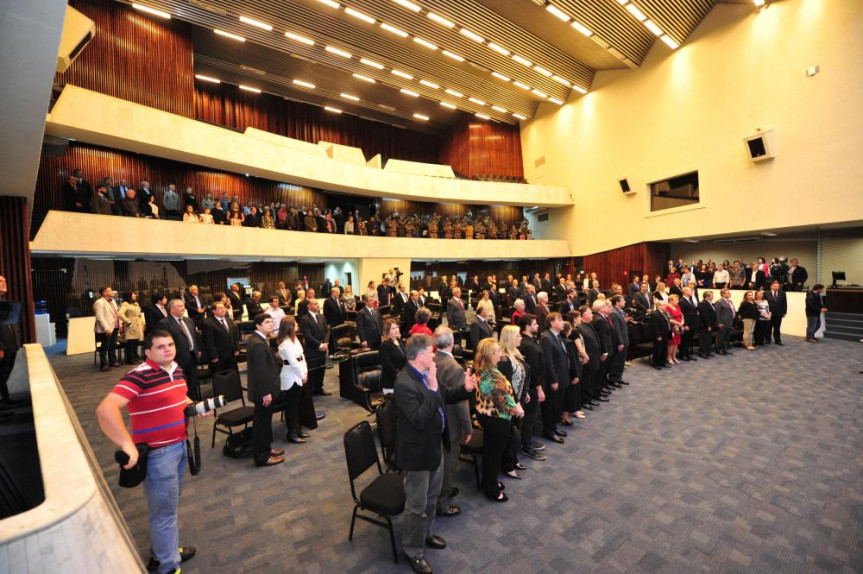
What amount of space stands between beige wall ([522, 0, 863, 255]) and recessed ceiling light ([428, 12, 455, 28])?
28.1 ft

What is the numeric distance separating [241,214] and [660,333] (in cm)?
1268

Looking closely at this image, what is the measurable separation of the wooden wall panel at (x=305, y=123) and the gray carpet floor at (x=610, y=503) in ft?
48.8

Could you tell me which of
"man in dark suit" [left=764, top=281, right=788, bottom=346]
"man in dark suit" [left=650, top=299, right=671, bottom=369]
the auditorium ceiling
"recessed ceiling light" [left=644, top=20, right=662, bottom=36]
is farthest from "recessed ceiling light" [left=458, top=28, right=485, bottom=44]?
"man in dark suit" [left=764, top=281, right=788, bottom=346]

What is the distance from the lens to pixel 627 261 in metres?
16.4

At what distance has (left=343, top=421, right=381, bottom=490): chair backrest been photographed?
105 inches

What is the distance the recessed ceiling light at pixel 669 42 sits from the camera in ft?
43.1

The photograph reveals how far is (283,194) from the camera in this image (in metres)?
15.2

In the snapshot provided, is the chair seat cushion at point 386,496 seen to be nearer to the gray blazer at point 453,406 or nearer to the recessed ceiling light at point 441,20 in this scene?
the gray blazer at point 453,406

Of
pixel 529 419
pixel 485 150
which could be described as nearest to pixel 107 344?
pixel 529 419

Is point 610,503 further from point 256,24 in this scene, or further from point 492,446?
point 256,24

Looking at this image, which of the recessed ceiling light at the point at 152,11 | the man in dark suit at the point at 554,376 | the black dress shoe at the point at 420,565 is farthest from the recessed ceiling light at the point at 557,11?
the black dress shoe at the point at 420,565

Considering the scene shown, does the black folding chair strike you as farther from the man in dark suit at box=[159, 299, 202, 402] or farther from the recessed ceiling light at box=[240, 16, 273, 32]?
the recessed ceiling light at box=[240, 16, 273, 32]

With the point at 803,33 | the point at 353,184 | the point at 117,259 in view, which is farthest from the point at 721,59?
the point at 117,259

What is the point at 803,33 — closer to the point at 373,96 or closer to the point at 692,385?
the point at 692,385
